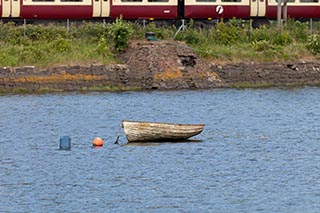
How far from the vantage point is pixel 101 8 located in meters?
79.9

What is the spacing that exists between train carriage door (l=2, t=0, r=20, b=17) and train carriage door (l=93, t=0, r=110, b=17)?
473 centimetres

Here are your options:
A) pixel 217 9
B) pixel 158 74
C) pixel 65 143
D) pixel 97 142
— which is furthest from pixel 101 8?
pixel 65 143

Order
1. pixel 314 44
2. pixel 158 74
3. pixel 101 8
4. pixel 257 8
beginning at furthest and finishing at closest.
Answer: pixel 257 8
pixel 101 8
pixel 314 44
pixel 158 74

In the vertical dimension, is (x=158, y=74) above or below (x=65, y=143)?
above

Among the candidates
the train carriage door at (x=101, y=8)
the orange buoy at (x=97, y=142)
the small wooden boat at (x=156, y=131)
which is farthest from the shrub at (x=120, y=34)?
the orange buoy at (x=97, y=142)

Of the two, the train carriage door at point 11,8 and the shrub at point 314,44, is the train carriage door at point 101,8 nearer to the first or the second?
the train carriage door at point 11,8

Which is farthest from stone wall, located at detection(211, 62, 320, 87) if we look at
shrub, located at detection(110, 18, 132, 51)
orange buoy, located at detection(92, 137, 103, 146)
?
orange buoy, located at detection(92, 137, 103, 146)

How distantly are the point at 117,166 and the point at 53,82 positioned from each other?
24641mm

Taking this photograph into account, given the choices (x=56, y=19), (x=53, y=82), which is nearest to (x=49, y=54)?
(x=53, y=82)

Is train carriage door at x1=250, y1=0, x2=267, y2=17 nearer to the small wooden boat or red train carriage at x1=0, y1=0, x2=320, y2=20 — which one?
red train carriage at x1=0, y1=0, x2=320, y2=20

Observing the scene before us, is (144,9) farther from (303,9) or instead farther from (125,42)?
(303,9)

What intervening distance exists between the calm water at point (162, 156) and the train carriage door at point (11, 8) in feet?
33.4

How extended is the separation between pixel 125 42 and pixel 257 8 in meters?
11.7

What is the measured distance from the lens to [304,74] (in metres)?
77.4
